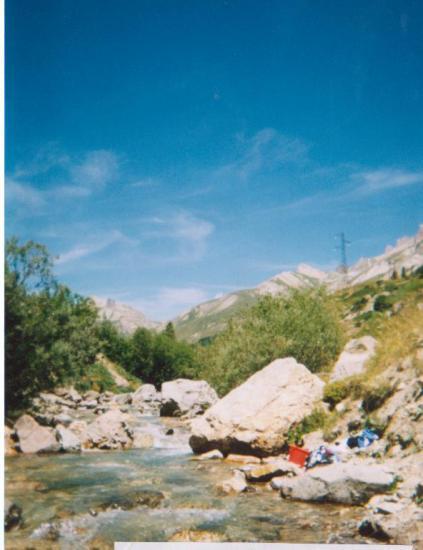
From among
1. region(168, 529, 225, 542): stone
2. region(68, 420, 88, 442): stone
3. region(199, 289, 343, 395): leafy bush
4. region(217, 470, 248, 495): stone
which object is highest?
region(199, 289, 343, 395): leafy bush

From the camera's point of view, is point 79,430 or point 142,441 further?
point 79,430

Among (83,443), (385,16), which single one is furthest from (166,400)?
(385,16)

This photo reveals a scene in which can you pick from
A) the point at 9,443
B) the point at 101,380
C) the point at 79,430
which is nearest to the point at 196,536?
the point at 9,443

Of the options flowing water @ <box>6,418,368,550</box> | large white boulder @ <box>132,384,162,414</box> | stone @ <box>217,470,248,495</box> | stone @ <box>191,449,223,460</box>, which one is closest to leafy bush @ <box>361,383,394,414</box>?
flowing water @ <box>6,418,368,550</box>

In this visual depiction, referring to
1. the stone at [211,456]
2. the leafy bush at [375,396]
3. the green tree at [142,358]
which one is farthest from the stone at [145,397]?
the leafy bush at [375,396]

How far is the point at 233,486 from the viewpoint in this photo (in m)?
8.05

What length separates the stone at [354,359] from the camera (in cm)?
1272

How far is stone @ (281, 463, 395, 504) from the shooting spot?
6789 millimetres

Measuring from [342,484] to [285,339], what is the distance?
10.7 metres

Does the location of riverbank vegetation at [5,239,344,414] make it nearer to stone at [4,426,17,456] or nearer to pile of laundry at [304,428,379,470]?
stone at [4,426,17,456]

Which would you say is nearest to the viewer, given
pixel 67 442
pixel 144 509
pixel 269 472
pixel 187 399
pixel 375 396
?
pixel 144 509

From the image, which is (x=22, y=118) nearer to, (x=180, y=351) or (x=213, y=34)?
(x=213, y=34)

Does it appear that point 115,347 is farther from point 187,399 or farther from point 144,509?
point 144,509

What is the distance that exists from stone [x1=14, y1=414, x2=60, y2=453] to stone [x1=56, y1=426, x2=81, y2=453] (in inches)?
7.9
